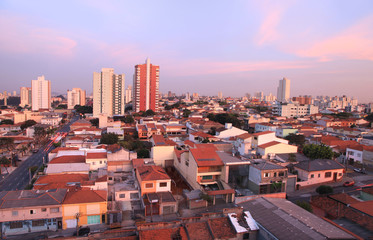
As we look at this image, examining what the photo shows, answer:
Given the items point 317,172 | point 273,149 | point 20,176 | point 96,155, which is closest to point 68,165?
point 96,155

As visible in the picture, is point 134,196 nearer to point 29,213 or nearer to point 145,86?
point 29,213

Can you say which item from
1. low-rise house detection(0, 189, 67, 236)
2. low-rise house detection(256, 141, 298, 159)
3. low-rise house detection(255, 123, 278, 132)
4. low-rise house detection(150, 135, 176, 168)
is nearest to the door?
low-rise house detection(0, 189, 67, 236)

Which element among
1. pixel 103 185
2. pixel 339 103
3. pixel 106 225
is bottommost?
pixel 106 225

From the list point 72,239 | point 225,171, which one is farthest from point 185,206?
point 72,239

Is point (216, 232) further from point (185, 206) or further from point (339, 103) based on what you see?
point (339, 103)

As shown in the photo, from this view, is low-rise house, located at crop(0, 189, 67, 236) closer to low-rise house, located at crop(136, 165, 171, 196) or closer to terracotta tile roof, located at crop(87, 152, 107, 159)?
low-rise house, located at crop(136, 165, 171, 196)
